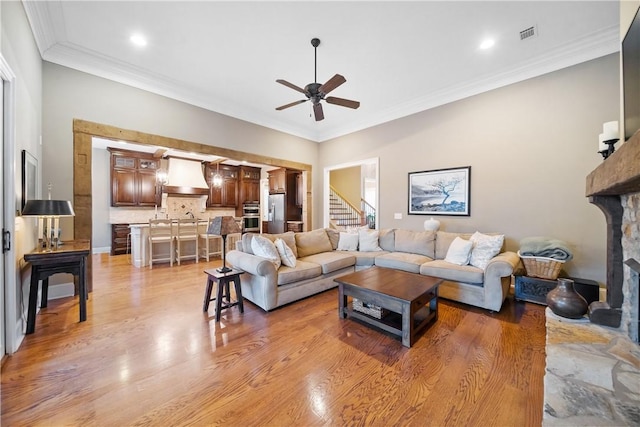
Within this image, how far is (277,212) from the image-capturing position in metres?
7.66

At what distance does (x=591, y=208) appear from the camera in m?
3.17

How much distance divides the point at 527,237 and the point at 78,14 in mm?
6192

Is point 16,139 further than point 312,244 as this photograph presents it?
No

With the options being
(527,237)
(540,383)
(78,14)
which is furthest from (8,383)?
(527,237)

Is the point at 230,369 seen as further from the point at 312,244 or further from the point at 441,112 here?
the point at 441,112

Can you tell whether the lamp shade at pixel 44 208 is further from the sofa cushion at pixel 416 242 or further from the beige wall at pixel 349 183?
the beige wall at pixel 349 183

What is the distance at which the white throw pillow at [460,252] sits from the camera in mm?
3416

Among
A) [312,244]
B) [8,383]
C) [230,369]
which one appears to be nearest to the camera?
[8,383]

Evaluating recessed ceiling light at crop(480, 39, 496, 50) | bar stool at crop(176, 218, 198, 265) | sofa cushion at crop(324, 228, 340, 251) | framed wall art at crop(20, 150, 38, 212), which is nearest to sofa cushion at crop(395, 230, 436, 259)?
sofa cushion at crop(324, 228, 340, 251)

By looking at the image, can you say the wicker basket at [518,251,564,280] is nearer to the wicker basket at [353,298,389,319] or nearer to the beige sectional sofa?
the beige sectional sofa

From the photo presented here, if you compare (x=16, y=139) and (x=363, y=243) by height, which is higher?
(x=16, y=139)

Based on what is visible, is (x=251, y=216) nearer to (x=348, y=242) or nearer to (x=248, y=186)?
(x=248, y=186)

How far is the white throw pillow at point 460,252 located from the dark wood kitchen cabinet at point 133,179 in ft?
25.2

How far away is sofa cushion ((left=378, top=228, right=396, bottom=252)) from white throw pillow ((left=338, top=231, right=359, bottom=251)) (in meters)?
0.45
